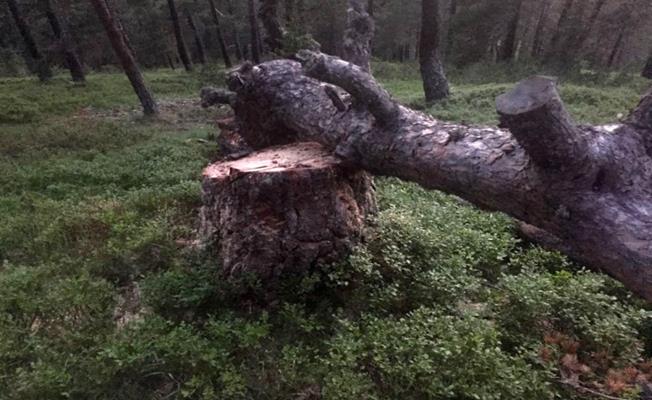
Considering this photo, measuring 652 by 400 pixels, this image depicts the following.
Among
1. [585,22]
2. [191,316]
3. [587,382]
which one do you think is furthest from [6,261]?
[585,22]

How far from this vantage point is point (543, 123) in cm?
238

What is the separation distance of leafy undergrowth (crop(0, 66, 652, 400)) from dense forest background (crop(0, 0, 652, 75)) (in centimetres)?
775

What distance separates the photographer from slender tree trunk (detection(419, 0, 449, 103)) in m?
12.3

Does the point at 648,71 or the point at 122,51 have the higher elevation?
the point at 122,51

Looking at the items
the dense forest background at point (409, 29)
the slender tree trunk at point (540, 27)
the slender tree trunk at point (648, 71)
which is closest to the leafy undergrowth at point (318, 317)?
the dense forest background at point (409, 29)

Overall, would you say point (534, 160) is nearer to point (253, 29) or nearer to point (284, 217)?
point (284, 217)

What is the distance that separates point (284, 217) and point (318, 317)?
93 cm

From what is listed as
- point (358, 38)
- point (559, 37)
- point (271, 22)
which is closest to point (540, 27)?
Result: point (559, 37)

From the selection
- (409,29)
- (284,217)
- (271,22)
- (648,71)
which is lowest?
(648,71)

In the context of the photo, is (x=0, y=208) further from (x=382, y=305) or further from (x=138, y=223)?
(x=382, y=305)

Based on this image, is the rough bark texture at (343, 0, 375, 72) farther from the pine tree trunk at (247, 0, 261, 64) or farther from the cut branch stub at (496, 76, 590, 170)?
the pine tree trunk at (247, 0, 261, 64)

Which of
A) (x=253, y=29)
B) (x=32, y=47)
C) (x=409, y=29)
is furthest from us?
(x=409, y=29)

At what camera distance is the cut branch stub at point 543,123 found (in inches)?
92.3

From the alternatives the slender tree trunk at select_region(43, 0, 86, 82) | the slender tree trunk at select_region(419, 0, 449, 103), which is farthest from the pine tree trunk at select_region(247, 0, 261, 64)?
the slender tree trunk at select_region(419, 0, 449, 103)
